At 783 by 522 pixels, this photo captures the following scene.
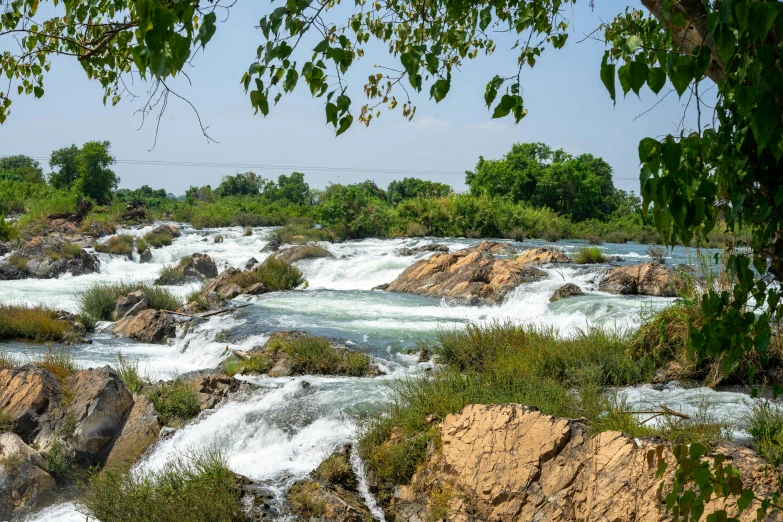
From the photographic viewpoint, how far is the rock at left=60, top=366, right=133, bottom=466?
6719mm

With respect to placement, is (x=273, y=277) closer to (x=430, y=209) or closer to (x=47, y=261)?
(x=47, y=261)

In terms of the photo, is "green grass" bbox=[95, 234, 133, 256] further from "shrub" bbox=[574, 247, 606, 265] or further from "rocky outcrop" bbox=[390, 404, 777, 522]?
"rocky outcrop" bbox=[390, 404, 777, 522]

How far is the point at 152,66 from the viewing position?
66.6 inches

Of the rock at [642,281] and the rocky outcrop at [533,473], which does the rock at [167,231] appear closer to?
the rock at [642,281]

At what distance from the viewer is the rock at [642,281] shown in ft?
46.2

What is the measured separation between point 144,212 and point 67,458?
3258 cm

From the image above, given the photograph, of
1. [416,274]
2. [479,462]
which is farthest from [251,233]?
[479,462]

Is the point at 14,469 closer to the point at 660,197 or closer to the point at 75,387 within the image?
the point at 75,387

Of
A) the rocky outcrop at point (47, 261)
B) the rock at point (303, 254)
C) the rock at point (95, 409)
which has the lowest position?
the rocky outcrop at point (47, 261)

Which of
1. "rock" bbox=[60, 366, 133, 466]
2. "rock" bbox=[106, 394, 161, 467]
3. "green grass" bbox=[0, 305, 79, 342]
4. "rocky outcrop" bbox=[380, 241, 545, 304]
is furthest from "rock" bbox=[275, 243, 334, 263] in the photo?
"rock" bbox=[106, 394, 161, 467]

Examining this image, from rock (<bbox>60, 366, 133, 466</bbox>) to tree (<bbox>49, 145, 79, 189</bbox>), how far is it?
41245mm

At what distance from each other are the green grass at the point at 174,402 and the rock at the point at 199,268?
43.8 feet

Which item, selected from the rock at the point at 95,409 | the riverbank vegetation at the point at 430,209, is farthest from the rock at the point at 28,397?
the riverbank vegetation at the point at 430,209

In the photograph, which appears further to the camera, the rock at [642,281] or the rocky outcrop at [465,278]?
the rocky outcrop at [465,278]
